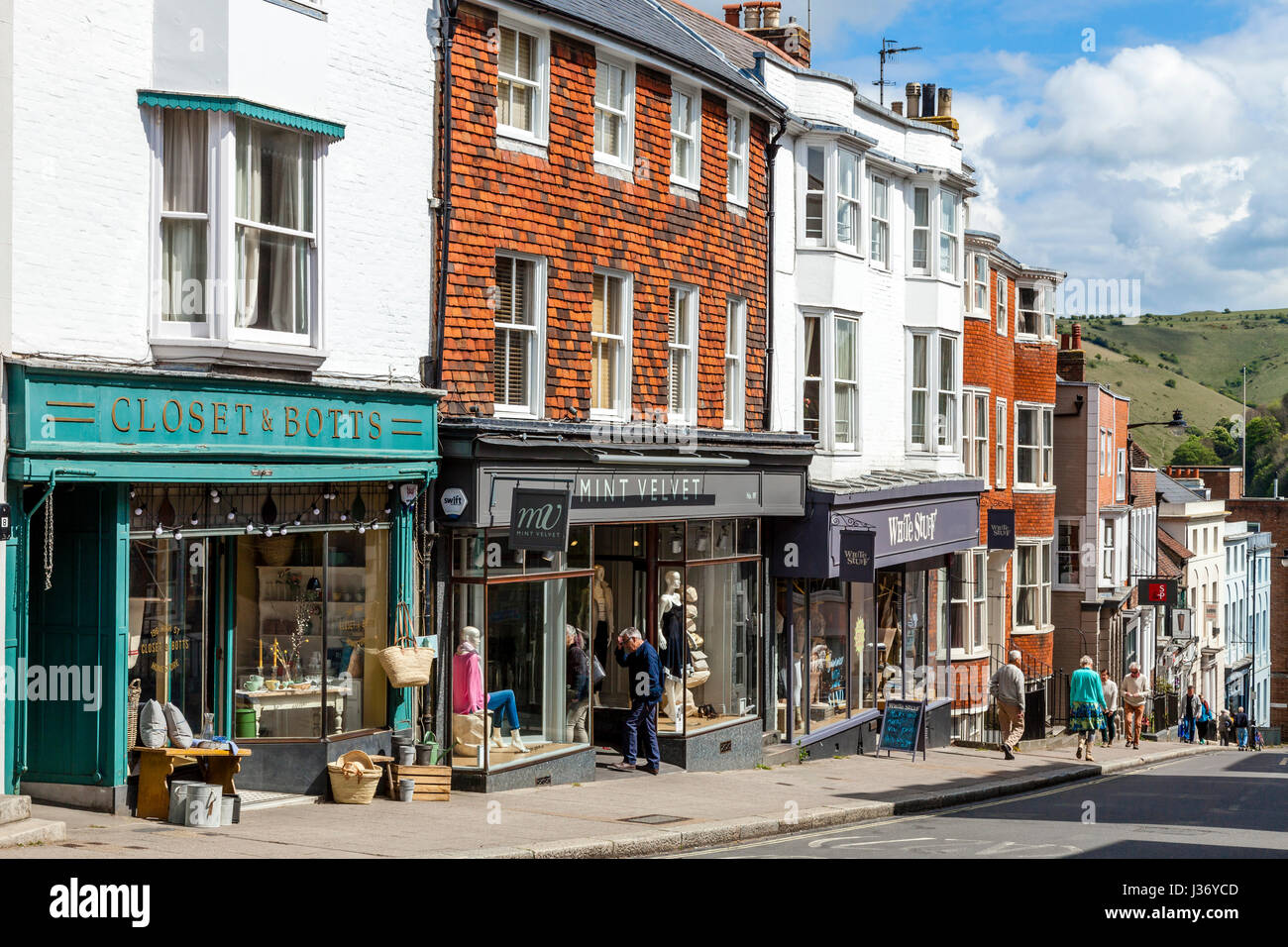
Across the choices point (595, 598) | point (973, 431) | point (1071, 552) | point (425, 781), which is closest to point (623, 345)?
point (595, 598)

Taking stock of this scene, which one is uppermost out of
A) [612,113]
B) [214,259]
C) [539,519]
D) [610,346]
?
[612,113]

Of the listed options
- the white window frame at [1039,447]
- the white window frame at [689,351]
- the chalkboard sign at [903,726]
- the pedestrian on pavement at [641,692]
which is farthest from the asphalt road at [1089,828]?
the white window frame at [1039,447]

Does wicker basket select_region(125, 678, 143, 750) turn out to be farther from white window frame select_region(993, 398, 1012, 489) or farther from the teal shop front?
white window frame select_region(993, 398, 1012, 489)

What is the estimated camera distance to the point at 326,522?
1495cm

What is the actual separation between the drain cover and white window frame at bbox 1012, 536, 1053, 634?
23654mm

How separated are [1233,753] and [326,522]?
2774cm

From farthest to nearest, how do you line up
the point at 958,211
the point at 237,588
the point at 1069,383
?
1. the point at 1069,383
2. the point at 958,211
3. the point at 237,588

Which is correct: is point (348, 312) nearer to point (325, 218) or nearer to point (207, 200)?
point (325, 218)

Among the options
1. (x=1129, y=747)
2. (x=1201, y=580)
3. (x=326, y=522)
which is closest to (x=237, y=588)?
(x=326, y=522)

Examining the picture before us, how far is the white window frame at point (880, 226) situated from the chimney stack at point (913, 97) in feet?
22.6

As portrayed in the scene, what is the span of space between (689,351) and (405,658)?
7.38 metres

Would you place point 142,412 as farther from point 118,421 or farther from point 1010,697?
point 1010,697

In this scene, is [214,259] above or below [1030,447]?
above

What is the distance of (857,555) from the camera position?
2264 cm
